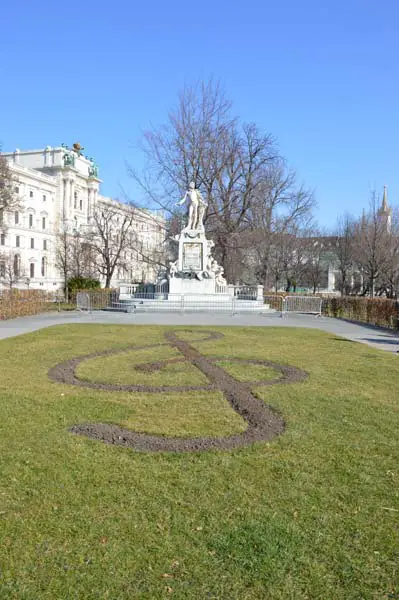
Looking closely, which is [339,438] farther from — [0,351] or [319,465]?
[0,351]

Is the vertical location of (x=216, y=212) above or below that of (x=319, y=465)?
above

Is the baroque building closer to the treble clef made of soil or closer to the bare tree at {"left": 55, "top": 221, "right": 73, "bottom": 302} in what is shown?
the bare tree at {"left": 55, "top": 221, "right": 73, "bottom": 302}

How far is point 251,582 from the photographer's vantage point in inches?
120

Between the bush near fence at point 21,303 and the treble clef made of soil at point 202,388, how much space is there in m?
13.4

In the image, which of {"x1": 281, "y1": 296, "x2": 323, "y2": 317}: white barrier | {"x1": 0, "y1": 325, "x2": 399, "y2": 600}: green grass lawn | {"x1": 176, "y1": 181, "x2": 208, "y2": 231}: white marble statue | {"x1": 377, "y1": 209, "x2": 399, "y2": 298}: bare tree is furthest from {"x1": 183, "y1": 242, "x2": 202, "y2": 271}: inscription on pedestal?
{"x1": 0, "y1": 325, "x2": 399, "y2": 600}: green grass lawn

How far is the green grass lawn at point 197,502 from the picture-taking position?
3.06 meters

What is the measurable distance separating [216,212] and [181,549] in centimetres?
3770

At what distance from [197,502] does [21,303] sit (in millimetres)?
23917

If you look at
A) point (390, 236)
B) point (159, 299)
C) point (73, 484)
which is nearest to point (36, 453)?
point (73, 484)

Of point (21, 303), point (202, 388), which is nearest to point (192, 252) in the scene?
point (21, 303)

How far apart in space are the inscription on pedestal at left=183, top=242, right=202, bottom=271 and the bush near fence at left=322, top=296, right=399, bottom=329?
8.94 m

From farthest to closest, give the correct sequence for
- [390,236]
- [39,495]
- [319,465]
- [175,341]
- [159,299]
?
[390,236]
[159,299]
[175,341]
[319,465]
[39,495]

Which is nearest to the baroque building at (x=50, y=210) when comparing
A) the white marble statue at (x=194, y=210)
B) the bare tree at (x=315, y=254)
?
the bare tree at (x=315, y=254)

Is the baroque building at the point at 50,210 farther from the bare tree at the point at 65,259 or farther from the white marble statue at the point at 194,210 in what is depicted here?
the white marble statue at the point at 194,210
